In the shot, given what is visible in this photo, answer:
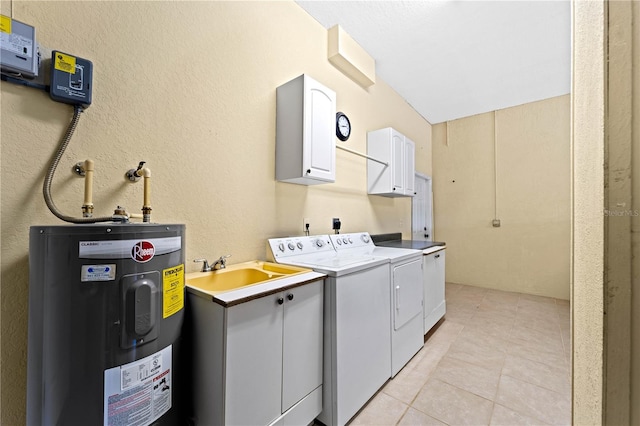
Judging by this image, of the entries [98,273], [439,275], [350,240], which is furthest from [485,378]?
[98,273]

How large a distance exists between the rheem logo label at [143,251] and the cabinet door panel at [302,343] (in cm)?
64

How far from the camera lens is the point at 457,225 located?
4754 mm

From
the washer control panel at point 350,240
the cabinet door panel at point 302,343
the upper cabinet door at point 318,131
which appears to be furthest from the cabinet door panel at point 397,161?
the cabinet door panel at point 302,343

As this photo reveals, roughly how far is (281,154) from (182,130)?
2.40 ft

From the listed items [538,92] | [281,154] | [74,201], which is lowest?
[74,201]

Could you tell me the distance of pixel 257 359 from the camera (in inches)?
46.4

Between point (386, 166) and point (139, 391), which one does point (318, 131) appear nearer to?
point (386, 166)

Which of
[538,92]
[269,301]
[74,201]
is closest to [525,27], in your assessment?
[538,92]

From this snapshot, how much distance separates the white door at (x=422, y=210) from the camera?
14.5 feet

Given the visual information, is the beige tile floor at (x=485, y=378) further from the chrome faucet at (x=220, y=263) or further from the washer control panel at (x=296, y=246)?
the chrome faucet at (x=220, y=263)

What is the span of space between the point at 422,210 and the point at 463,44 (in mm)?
2614

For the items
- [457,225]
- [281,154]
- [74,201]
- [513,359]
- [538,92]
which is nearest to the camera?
[74,201]

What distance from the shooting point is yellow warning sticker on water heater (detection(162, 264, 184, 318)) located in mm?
1054

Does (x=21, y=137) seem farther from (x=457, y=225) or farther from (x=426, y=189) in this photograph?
(x=457, y=225)
